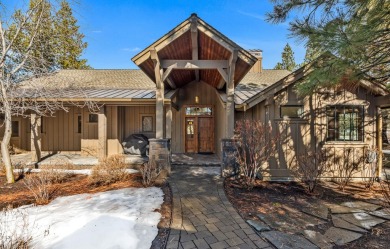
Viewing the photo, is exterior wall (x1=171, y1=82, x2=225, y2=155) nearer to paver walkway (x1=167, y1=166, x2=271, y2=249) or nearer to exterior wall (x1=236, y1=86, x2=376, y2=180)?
exterior wall (x1=236, y1=86, x2=376, y2=180)

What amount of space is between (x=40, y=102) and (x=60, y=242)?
7659mm

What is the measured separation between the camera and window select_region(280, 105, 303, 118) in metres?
6.71

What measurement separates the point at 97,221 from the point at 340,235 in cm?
410

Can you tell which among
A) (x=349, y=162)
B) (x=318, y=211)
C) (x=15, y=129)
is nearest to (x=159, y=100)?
(x=318, y=211)

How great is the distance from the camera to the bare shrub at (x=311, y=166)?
5.56 metres

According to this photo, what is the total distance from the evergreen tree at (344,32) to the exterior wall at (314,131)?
158cm

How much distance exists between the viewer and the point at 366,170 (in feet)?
22.0

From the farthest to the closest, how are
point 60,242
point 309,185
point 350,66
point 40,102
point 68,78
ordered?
point 68,78
point 40,102
point 309,185
point 350,66
point 60,242

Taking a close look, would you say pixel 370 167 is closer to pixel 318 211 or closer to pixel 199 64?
pixel 318 211

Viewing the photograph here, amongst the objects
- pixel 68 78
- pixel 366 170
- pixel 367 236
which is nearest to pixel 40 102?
pixel 68 78

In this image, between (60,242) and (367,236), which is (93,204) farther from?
(367,236)

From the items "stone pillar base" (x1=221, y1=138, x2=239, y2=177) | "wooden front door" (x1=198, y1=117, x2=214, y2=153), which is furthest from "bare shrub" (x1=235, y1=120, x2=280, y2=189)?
"wooden front door" (x1=198, y1=117, x2=214, y2=153)

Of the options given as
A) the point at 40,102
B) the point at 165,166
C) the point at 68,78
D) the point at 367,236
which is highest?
the point at 68,78

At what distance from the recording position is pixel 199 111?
11.0 metres
